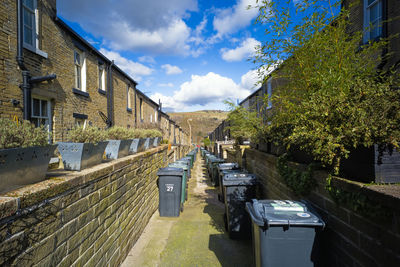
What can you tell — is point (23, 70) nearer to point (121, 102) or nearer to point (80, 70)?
point (80, 70)

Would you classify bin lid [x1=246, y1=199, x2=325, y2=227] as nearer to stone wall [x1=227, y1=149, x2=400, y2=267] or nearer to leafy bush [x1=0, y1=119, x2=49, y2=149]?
stone wall [x1=227, y1=149, x2=400, y2=267]

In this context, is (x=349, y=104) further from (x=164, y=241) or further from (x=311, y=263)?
(x=164, y=241)

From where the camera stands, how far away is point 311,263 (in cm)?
202

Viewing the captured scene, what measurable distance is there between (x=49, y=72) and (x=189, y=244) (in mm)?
6553

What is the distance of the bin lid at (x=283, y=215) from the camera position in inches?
78.3

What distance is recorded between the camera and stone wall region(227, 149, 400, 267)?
136 cm

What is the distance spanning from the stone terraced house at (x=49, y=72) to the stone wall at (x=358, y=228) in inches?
150

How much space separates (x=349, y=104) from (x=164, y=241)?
3715 millimetres

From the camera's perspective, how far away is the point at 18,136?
5.34 feet

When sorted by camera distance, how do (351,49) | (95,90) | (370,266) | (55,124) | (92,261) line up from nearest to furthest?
(370,266), (92,261), (351,49), (55,124), (95,90)

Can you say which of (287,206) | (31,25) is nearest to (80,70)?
(31,25)

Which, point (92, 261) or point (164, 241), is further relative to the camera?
point (164, 241)

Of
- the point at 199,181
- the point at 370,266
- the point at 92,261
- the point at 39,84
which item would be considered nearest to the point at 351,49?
the point at 370,266

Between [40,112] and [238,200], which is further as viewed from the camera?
[40,112]
